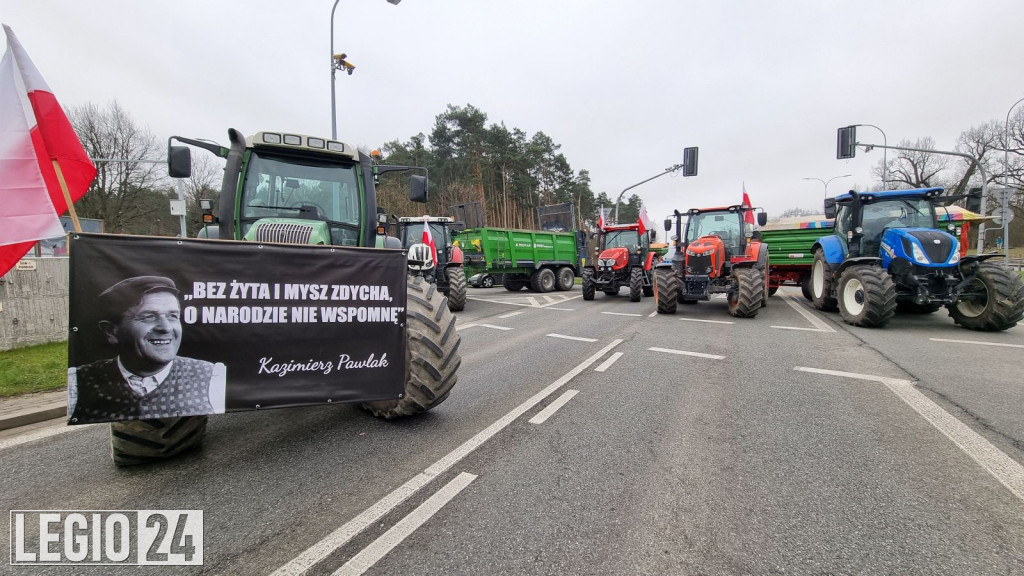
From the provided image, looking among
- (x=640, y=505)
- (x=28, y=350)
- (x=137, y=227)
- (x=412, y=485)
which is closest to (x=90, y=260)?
(x=412, y=485)

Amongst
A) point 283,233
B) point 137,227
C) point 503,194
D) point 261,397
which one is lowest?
point 261,397

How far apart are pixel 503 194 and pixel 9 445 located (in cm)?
3689

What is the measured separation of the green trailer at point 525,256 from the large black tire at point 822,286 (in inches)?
350

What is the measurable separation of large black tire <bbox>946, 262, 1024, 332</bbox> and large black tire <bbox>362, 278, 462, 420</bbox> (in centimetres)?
930

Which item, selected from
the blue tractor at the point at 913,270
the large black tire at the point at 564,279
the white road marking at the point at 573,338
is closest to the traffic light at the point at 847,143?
the blue tractor at the point at 913,270

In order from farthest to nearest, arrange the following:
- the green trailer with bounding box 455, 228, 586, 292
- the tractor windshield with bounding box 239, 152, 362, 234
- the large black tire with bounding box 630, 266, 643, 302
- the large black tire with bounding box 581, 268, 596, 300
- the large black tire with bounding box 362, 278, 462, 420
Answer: the green trailer with bounding box 455, 228, 586, 292 < the large black tire with bounding box 581, 268, 596, 300 < the large black tire with bounding box 630, 266, 643, 302 < the tractor windshield with bounding box 239, 152, 362, 234 < the large black tire with bounding box 362, 278, 462, 420

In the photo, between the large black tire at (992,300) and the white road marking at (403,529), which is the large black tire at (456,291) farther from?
the large black tire at (992,300)

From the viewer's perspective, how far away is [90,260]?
2.21 m

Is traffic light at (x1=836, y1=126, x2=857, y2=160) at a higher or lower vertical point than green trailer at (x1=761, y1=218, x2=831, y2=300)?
higher

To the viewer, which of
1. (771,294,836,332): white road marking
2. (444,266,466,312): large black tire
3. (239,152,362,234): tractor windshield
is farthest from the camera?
(444,266,466,312): large black tire

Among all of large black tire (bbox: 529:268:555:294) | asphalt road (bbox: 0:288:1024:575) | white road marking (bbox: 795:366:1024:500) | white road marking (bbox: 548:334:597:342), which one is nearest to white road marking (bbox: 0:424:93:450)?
asphalt road (bbox: 0:288:1024:575)

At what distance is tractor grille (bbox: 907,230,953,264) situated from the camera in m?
7.45

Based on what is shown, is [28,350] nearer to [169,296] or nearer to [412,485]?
[169,296]

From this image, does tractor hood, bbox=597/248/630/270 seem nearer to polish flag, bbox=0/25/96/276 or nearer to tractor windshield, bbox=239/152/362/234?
tractor windshield, bbox=239/152/362/234
